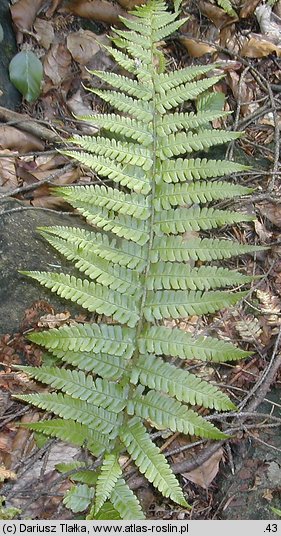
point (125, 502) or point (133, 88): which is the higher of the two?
point (133, 88)

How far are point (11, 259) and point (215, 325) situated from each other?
1203mm

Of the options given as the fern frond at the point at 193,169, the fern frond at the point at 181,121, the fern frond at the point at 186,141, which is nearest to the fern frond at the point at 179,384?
the fern frond at the point at 193,169

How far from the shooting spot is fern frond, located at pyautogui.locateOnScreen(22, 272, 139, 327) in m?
2.68

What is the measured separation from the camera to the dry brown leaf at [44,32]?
3.78m

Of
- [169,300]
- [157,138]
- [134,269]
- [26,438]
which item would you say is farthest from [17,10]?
[26,438]

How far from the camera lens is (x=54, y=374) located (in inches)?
105

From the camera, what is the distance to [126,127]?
2828 millimetres

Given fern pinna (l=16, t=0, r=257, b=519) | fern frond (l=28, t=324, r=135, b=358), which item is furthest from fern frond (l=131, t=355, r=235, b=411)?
fern frond (l=28, t=324, r=135, b=358)

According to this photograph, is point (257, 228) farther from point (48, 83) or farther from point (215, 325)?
point (48, 83)

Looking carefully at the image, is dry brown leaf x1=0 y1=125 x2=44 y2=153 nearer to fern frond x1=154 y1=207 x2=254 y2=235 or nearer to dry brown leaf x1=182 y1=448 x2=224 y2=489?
fern frond x1=154 y1=207 x2=254 y2=235

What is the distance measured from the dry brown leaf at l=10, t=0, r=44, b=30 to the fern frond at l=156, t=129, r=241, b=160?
162 cm

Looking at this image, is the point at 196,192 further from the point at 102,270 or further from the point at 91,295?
the point at 91,295

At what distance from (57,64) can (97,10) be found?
0.47m

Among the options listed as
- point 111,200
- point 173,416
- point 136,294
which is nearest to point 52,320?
point 136,294
